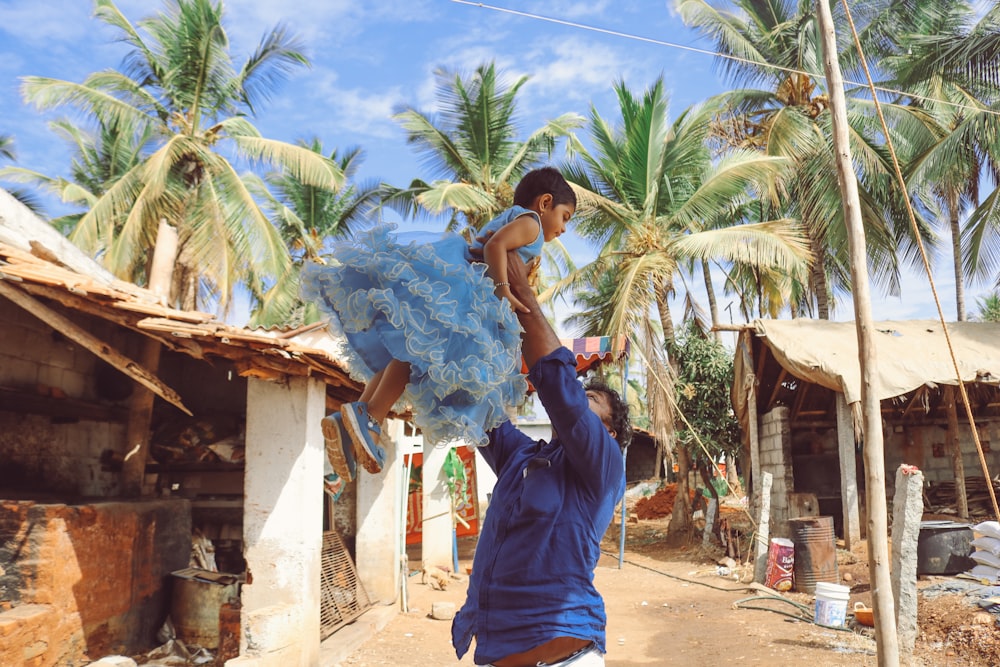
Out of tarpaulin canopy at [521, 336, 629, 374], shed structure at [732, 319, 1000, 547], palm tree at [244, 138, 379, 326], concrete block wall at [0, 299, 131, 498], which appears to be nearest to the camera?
concrete block wall at [0, 299, 131, 498]

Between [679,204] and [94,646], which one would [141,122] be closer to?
[679,204]

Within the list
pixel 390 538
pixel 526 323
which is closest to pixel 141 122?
pixel 390 538

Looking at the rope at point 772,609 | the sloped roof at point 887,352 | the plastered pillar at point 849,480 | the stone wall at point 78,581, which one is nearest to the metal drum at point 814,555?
the rope at point 772,609

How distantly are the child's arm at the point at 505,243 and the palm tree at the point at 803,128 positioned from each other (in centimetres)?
1440

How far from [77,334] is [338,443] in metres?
4.17

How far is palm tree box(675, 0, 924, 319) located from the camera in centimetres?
1570

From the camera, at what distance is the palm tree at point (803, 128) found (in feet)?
51.5

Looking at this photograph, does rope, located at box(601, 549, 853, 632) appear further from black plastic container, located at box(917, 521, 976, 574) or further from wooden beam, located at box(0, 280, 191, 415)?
wooden beam, located at box(0, 280, 191, 415)

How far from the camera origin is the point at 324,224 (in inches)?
829

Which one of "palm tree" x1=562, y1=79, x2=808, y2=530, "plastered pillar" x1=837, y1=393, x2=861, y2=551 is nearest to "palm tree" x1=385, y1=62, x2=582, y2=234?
"palm tree" x1=562, y1=79, x2=808, y2=530

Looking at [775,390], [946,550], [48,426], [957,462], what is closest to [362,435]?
[48,426]

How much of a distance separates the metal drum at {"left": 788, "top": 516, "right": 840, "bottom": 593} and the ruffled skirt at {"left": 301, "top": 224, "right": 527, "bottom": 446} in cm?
847

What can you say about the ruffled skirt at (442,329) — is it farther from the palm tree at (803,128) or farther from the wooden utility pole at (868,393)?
the palm tree at (803,128)

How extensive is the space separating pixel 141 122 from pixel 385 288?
15041 millimetres
